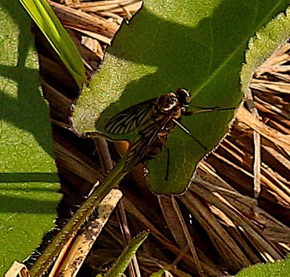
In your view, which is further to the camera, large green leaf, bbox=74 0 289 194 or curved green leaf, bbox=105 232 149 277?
large green leaf, bbox=74 0 289 194

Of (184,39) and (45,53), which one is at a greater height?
(184,39)

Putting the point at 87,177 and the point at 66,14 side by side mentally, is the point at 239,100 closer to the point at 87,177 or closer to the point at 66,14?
the point at 87,177

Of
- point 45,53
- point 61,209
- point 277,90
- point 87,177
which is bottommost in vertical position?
point 61,209

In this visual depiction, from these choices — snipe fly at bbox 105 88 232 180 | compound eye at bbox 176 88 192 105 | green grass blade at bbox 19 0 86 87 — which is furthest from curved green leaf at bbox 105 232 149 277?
green grass blade at bbox 19 0 86 87

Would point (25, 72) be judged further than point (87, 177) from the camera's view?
No

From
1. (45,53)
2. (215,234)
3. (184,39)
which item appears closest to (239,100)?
(184,39)

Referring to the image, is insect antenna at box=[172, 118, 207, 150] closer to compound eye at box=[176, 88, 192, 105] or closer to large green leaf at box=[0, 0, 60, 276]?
compound eye at box=[176, 88, 192, 105]

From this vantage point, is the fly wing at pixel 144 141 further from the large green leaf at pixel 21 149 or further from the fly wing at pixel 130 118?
the large green leaf at pixel 21 149
